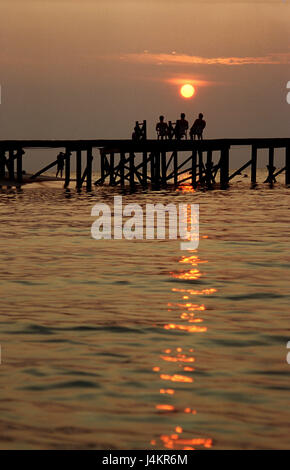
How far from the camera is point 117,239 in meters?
21.9

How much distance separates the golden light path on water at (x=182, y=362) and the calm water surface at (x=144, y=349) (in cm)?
1

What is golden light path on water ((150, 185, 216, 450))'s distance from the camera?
6.76 metres

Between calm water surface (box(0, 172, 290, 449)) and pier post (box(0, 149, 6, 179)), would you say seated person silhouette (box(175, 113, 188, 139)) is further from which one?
calm water surface (box(0, 172, 290, 449))

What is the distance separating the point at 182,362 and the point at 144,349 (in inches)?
26.6

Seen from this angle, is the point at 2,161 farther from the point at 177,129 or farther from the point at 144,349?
the point at 144,349

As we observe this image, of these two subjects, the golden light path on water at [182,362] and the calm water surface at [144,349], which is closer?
the golden light path on water at [182,362]

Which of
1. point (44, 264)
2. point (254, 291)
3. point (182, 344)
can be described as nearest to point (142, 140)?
point (44, 264)

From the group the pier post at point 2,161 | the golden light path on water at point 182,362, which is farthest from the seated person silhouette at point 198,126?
the golden light path on water at point 182,362

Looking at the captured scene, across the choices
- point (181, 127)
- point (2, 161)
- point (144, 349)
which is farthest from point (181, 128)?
point (144, 349)

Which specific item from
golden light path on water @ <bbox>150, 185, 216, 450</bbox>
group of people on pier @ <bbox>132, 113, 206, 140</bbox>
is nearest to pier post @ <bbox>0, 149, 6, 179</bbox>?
group of people on pier @ <bbox>132, 113, 206, 140</bbox>

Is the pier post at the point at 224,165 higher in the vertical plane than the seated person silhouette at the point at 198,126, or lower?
lower

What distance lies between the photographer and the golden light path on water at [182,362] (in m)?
6.76

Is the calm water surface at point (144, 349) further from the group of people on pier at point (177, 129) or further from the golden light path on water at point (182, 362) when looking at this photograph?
the group of people on pier at point (177, 129)
